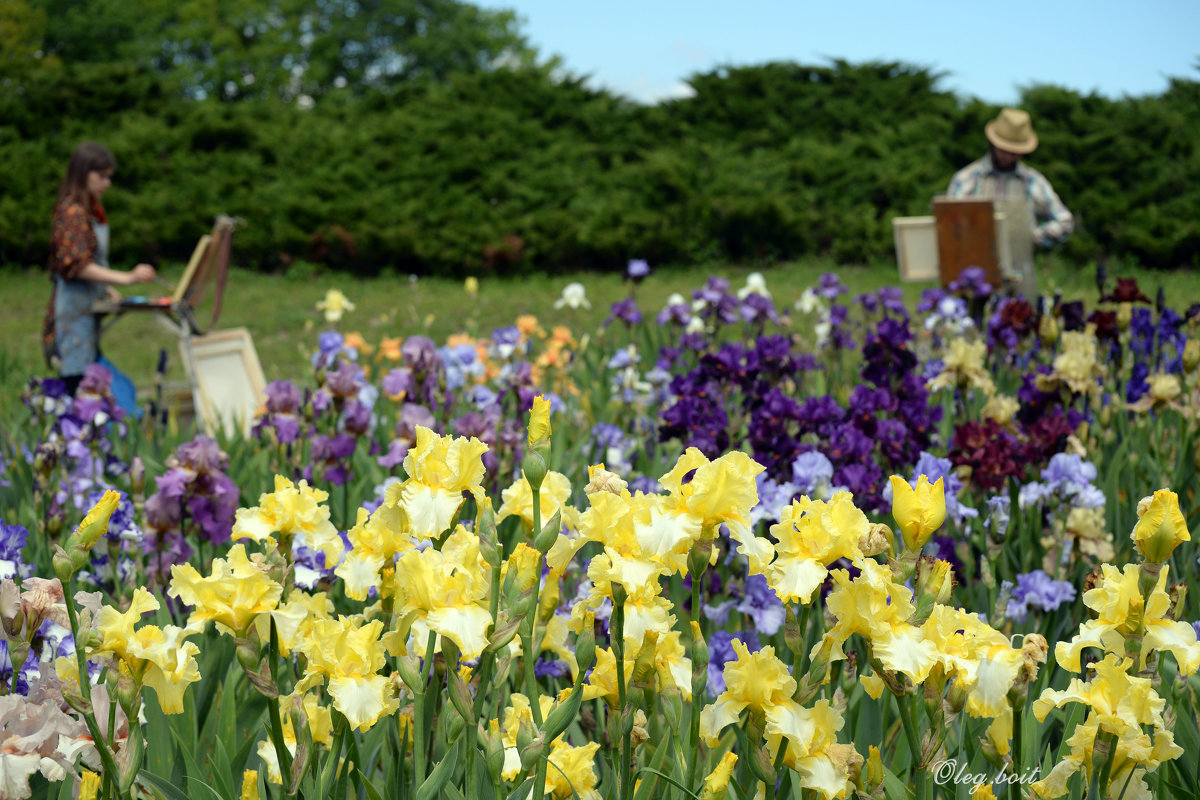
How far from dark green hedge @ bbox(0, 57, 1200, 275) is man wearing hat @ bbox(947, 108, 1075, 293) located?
5.95 meters

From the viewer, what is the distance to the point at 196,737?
1.59 meters

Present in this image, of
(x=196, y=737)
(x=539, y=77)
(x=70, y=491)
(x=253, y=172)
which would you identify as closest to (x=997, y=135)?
(x=70, y=491)

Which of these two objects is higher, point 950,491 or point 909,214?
point 909,214

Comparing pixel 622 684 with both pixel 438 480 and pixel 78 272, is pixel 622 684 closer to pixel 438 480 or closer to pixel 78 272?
pixel 438 480

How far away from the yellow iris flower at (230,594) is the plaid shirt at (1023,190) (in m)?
5.77

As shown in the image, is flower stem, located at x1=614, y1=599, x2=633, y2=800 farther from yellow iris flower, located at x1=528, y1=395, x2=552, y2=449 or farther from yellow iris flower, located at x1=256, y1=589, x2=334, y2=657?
yellow iris flower, located at x1=256, y1=589, x2=334, y2=657

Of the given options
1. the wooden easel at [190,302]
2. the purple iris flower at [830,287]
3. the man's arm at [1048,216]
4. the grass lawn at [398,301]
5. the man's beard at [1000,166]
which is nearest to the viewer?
the wooden easel at [190,302]

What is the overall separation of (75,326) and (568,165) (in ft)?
28.6

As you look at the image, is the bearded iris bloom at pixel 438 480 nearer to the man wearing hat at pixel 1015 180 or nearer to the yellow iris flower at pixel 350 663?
the yellow iris flower at pixel 350 663

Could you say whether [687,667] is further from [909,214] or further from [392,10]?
[392,10]

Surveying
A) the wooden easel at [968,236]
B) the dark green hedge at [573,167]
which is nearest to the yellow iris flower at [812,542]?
the wooden easel at [968,236]

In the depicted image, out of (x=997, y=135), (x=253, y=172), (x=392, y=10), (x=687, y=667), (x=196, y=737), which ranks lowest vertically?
(x=196, y=737)

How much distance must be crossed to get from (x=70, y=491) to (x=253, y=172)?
1200 centimetres

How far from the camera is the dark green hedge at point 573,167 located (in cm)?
1186
